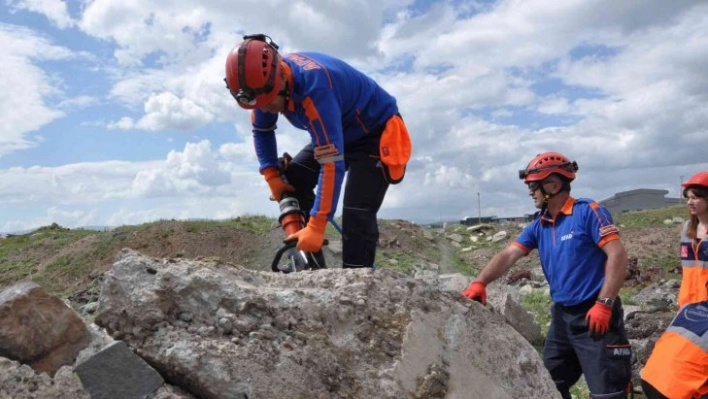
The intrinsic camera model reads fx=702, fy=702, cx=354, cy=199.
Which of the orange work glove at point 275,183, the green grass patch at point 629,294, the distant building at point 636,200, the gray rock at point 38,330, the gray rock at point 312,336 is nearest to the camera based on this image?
the gray rock at point 38,330

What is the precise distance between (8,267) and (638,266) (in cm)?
1433

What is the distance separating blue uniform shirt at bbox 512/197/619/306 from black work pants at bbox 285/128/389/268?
4.24ft

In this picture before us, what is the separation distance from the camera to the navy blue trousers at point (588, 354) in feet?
14.5

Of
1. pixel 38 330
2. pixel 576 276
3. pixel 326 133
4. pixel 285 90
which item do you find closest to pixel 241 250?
pixel 576 276

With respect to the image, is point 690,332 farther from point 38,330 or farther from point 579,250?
point 38,330

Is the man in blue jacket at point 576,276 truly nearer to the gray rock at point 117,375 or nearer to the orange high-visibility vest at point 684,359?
the orange high-visibility vest at point 684,359

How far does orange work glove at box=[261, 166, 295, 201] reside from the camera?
481 cm

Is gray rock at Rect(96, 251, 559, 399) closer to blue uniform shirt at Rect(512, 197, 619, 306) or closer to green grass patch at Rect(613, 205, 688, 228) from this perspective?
blue uniform shirt at Rect(512, 197, 619, 306)

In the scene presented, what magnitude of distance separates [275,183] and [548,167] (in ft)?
6.18

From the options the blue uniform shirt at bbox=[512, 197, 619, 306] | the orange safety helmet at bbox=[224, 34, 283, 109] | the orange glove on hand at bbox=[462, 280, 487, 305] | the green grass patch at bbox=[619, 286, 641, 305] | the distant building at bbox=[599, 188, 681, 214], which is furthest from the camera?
the distant building at bbox=[599, 188, 681, 214]

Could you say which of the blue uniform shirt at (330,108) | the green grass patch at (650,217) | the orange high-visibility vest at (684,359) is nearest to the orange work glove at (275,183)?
the blue uniform shirt at (330,108)

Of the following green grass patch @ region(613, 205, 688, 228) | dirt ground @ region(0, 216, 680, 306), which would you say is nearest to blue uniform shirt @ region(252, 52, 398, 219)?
dirt ground @ region(0, 216, 680, 306)

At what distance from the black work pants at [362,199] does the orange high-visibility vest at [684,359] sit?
1.97 meters

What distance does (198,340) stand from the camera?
2699 mm
